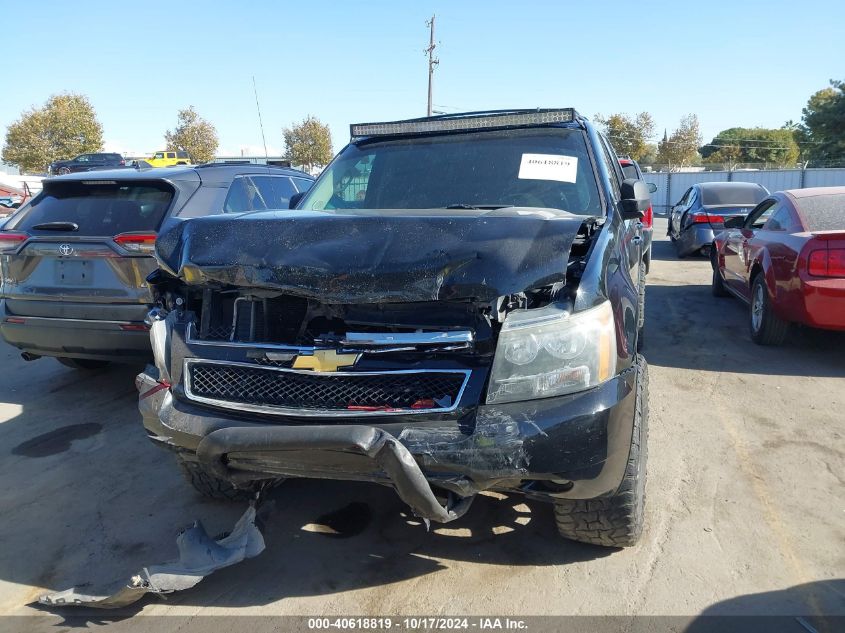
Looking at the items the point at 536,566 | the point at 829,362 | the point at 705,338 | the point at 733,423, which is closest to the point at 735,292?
the point at 705,338

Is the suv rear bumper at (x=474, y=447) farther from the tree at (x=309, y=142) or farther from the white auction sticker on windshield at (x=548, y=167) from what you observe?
the tree at (x=309, y=142)

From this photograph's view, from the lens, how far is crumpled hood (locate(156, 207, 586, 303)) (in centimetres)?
233

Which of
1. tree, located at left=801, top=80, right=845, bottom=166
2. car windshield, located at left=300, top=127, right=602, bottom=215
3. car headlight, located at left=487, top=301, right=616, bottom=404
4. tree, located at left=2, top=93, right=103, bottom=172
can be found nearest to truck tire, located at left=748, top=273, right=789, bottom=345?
car windshield, located at left=300, top=127, right=602, bottom=215

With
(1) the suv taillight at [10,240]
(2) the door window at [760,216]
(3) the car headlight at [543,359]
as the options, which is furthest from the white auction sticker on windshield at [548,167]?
(2) the door window at [760,216]

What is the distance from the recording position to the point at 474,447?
7.25ft

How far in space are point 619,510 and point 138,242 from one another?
3.69m

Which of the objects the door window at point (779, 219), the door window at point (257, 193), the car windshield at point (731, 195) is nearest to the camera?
the door window at point (257, 193)

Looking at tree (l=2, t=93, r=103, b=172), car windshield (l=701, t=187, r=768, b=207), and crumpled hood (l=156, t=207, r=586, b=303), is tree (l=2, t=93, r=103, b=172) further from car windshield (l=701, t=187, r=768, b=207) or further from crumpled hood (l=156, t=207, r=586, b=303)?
crumpled hood (l=156, t=207, r=586, b=303)

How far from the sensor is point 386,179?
3.96 m

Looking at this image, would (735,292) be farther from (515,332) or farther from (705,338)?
(515,332)

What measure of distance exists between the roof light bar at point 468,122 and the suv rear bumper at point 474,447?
197 centimetres

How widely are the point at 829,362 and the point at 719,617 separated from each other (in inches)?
154

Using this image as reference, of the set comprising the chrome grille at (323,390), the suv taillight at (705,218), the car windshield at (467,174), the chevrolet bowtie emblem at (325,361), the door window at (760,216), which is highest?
the car windshield at (467,174)

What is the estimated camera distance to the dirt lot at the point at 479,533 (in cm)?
260
